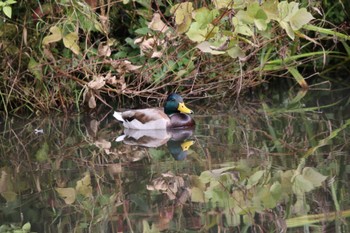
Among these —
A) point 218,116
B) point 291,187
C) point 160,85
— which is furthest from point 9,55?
point 291,187

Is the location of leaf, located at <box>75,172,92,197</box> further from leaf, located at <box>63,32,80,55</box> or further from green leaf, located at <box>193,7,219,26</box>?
leaf, located at <box>63,32,80,55</box>

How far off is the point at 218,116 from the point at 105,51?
4.18ft

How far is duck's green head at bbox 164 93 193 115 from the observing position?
9.73m

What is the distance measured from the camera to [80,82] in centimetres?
1048

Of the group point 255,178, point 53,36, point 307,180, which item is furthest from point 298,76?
point 307,180

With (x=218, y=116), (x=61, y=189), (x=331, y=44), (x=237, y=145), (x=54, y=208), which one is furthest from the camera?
(x=331, y=44)

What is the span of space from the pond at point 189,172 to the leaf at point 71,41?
72cm

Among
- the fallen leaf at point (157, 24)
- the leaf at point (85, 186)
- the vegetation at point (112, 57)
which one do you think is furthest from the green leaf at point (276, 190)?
the fallen leaf at point (157, 24)

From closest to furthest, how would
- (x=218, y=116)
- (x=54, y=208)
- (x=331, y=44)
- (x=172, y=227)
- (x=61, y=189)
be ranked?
(x=172, y=227) → (x=54, y=208) → (x=61, y=189) → (x=218, y=116) → (x=331, y=44)

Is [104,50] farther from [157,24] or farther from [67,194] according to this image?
[67,194]

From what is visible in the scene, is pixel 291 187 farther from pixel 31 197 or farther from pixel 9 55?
pixel 9 55

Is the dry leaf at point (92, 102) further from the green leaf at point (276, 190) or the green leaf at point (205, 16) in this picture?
the green leaf at point (276, 190)

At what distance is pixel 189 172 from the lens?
287 inches

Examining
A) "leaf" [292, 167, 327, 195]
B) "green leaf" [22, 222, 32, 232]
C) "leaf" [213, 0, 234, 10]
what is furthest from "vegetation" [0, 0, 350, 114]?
"green leaf" [22, 222, 32, 232]
